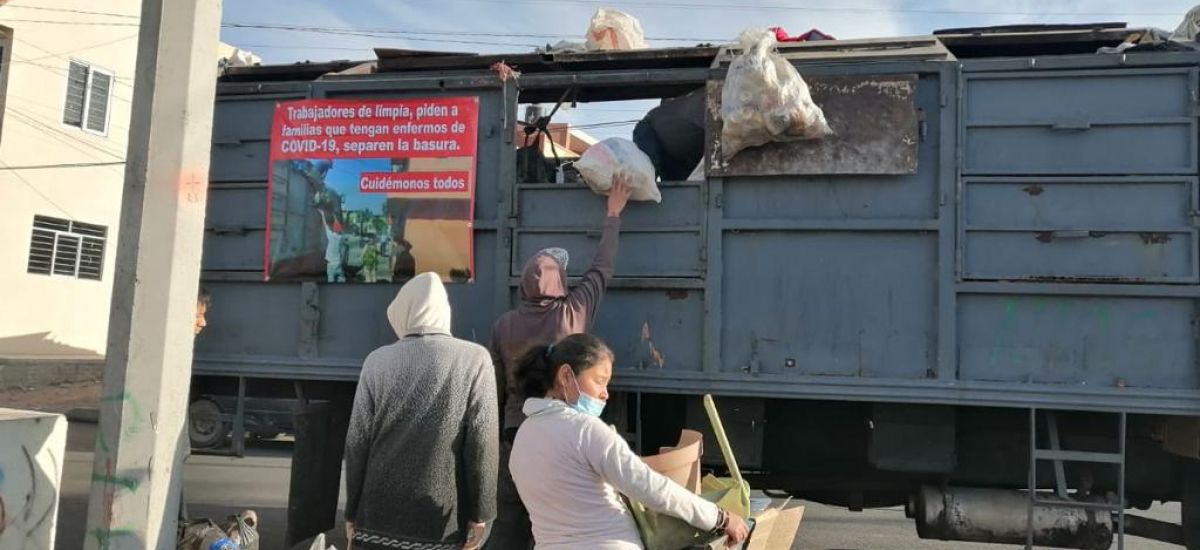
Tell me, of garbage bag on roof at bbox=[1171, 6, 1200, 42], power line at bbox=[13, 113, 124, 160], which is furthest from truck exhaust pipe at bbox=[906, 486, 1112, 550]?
power line at bbox=[13, 113, 124, 160]

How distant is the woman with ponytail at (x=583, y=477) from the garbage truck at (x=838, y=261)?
1789 millimetres

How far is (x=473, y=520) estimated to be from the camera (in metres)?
2.88

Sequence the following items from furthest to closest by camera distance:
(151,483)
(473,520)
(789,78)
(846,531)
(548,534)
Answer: (846,531) < (789,78) < (151,483) < (473,520) < (548,534)

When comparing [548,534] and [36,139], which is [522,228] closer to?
[548,534]

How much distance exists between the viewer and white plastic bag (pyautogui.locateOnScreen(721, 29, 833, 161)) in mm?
3992

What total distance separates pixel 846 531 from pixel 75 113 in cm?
1596

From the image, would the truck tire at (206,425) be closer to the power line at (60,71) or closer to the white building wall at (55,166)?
the white building wall at (55,166)

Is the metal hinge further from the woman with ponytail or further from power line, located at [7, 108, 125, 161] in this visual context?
power line, located at [7, 108, 125, 161]

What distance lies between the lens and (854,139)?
4.14 m

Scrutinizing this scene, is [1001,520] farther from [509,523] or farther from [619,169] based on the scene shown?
[619,169]

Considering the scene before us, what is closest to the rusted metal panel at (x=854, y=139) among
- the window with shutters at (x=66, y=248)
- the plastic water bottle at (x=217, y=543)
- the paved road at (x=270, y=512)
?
the paved road at (x=270, y=512)

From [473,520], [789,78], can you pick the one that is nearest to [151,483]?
[473,520]

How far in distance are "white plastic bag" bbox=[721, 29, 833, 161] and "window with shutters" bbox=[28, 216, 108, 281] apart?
15.4m

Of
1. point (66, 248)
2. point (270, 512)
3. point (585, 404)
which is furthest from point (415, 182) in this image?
point (66, 248)
